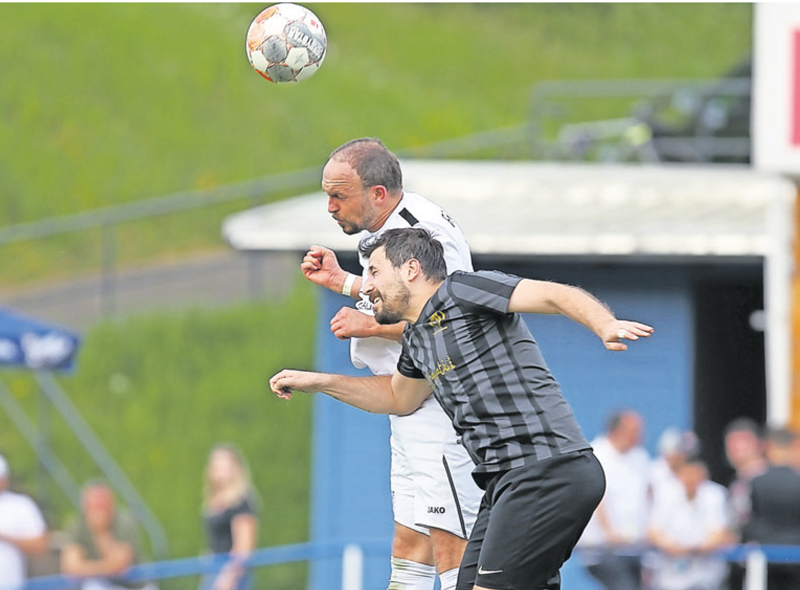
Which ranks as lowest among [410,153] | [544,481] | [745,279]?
[544,481]

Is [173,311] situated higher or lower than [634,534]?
higher

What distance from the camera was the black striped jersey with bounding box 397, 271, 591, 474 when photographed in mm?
6086

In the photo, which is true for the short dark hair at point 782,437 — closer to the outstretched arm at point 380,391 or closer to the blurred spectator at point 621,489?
the blurred spectator at point 621,489

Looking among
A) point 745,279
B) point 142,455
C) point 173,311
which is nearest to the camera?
point 745,279

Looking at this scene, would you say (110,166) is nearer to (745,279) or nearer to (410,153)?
(410,153)

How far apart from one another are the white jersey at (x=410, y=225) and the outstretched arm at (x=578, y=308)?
73cm

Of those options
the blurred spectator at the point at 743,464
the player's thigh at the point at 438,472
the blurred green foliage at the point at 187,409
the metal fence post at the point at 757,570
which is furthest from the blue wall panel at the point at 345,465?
the player's thigh at the point at 438,472

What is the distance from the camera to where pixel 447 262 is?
665 centimetres

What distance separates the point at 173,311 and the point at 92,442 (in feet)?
8.98

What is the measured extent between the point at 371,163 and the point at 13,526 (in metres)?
5.96

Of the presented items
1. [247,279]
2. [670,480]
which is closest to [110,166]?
[247,279]

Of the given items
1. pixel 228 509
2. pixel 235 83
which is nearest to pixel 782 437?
pixel 228 509

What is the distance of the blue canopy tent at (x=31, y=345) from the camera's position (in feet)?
47.2

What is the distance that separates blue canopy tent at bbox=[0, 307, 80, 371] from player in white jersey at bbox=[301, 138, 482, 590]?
318 inches
